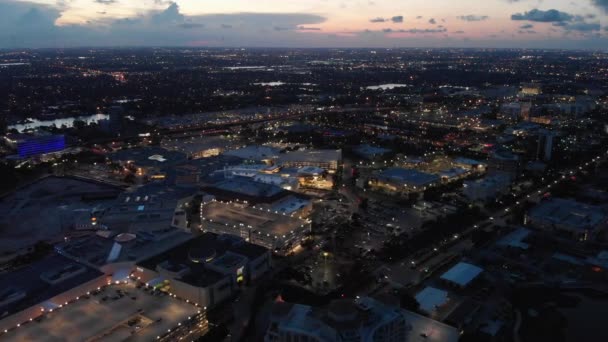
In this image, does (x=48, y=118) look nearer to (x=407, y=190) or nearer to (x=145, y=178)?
(x=145, y=178)

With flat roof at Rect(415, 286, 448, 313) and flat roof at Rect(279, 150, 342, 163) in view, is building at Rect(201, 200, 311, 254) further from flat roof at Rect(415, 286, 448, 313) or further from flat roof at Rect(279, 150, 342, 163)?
flat roof at Rect(279, 150, 342, 163)

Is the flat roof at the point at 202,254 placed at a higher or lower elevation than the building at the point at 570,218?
higher

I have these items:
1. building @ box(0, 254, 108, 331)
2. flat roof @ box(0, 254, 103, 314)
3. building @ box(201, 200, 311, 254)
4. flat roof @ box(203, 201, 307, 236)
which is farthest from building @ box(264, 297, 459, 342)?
flat roof @ box(203, 201, 307, 236)

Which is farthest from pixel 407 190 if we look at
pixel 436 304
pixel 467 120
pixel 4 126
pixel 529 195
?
pixel 4 126

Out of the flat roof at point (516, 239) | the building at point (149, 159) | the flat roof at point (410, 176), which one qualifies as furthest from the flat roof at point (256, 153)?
the flat roof at point (516, 239)

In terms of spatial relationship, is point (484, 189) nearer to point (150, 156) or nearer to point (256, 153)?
point (256, 153)

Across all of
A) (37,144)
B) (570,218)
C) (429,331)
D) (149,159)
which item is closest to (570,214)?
(570,218)

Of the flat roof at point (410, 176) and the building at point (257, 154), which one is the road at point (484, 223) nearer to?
the flat roof at point (410, 176)
